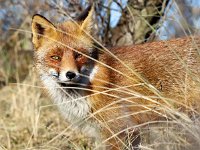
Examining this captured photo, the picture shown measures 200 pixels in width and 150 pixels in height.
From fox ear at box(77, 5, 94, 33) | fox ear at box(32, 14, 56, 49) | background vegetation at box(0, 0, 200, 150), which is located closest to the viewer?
background vegetation at box(0, 0, 200, 150)

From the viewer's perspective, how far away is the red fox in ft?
14.8

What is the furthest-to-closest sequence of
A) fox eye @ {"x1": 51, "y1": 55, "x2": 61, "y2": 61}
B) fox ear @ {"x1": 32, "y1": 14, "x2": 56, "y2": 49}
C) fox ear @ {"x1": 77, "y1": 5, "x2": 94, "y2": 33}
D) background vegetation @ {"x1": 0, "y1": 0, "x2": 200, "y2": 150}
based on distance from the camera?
fox ear @ {"x1": 77, "y1": 5, "x2": 94, "y2": 33}
fox ear @ {"x1": 32, "y1": 14, "x2": 56, "y2": 49}
fox eye @ {"x1": 51, "y1": 55, "x2": 61, "y2": 61}
background vegetation @ {"x1": 0, "y1": 0, "x2": 200, "y2": 150}

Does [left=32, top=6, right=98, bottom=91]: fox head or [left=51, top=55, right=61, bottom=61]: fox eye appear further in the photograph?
[left=51, top=55, right=61, bottom=61]: fox eye

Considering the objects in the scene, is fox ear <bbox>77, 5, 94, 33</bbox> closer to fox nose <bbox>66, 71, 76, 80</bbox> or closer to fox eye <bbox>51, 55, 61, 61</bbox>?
fox eye <bbox>51, 55, 61, 61</bbox>

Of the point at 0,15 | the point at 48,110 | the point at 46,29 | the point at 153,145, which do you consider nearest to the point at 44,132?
the point at 48,110

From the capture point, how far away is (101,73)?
4.74 meters

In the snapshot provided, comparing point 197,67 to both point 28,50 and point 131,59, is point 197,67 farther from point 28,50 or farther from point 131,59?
point 28,50

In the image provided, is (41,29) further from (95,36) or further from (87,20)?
(95,36)

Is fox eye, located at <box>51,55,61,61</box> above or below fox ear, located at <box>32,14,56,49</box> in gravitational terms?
below

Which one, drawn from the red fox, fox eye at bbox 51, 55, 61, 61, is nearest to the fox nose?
the red fox

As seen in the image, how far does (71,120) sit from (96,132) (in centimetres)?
37

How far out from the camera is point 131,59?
4902 millimetres

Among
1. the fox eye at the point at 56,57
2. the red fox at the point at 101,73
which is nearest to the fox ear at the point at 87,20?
the red fox at the point at 101,73

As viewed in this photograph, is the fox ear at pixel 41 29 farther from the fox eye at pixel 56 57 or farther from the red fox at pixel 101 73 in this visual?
the fox eye at pixel 56 57
